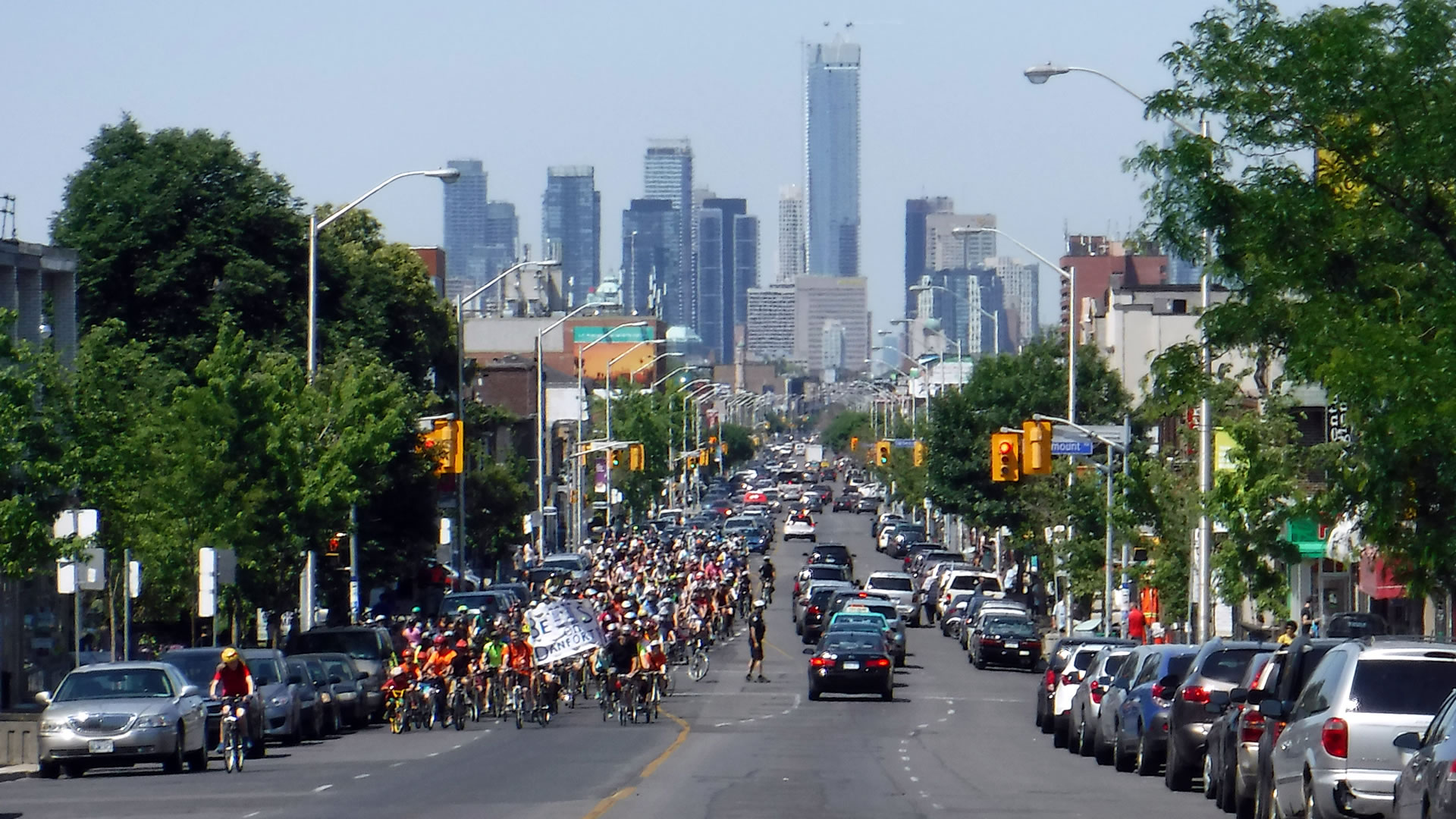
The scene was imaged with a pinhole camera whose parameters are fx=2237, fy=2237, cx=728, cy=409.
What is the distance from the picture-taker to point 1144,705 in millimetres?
26109

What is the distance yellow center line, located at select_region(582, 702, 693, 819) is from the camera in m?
20.2

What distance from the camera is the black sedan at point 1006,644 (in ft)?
180

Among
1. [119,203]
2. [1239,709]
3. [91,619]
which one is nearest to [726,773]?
[1239,709]

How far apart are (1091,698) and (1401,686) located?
46.8ft

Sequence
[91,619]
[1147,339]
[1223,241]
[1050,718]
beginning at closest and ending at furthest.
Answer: [1223,241] < [1050,718] < [91,619] < [1147,339]

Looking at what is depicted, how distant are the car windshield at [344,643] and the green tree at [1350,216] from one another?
21522 mm

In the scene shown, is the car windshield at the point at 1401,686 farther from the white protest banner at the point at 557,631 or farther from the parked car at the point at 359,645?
the parked car at the point at 359,645

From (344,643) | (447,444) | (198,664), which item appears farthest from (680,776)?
(447,444)

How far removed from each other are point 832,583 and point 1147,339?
2174cm

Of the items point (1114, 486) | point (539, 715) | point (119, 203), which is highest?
point (119, 203)

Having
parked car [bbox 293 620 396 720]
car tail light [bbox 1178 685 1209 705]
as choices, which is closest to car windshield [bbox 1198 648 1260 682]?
car tail light [bbox 1178 685 1209 705]

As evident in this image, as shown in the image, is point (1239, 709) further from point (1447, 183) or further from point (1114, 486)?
point (1114, 486)

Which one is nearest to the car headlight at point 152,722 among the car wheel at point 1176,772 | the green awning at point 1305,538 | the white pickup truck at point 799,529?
the car wheel at point 1176,772

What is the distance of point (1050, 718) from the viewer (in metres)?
35.3
